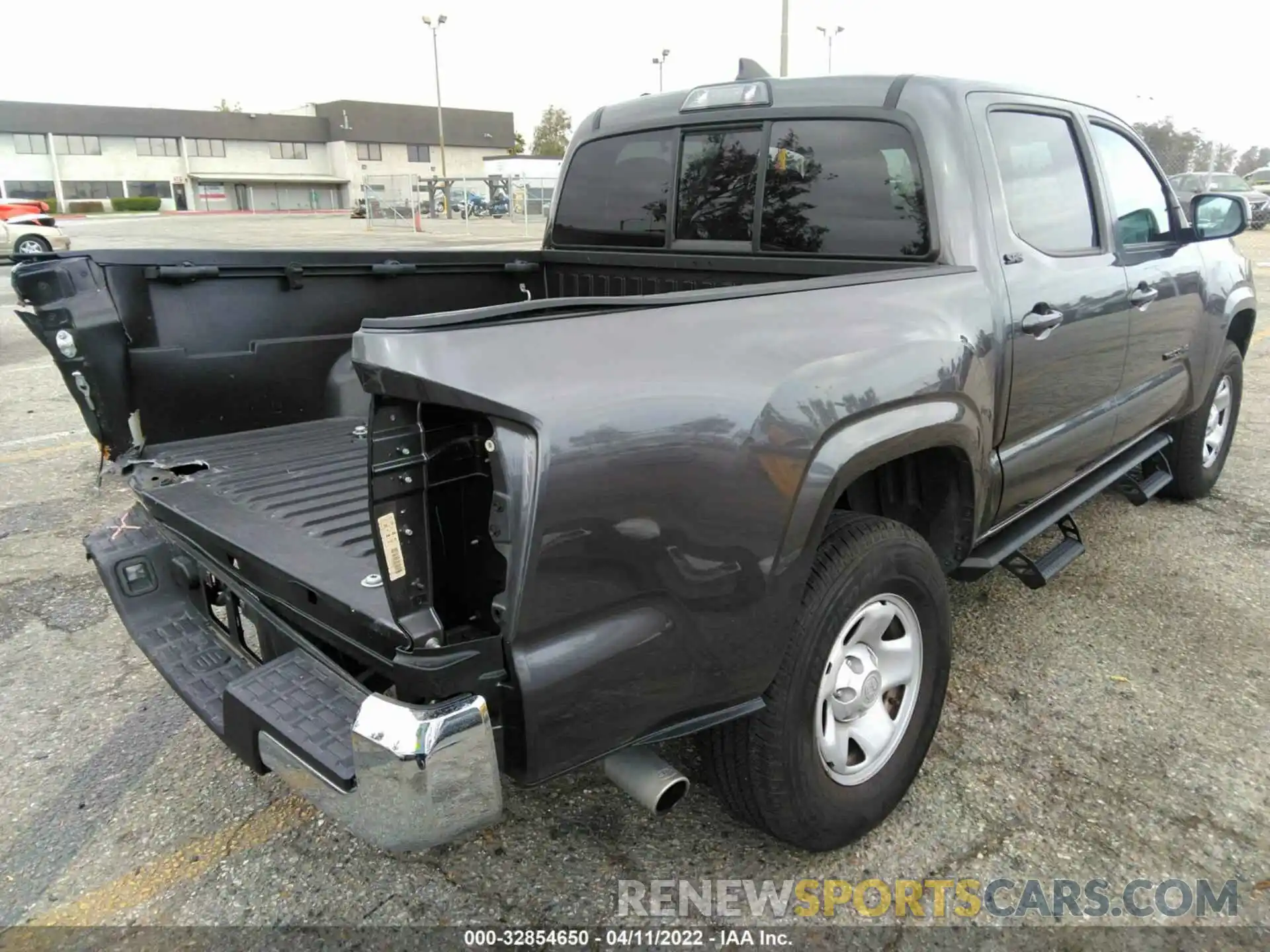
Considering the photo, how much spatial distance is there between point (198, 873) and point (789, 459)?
1.89 m

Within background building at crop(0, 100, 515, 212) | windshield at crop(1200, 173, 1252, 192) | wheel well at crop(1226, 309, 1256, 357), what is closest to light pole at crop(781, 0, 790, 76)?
wheel well at crop(1226, 309, 1256, 357)

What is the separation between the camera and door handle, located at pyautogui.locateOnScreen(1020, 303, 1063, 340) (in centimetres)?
283

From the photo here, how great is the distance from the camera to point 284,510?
257cm

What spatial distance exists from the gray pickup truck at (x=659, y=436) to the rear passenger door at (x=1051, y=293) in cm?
2

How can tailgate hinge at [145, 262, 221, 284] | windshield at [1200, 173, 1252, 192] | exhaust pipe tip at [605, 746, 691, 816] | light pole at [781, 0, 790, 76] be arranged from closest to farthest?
exhaust pipe tip at [605, 746, 691, 816]
tailgate hinge at [145, 262, 221, 284]
light pole at [781, 0, 790, 76]
windshield at [1200, 173, 1252, 192]

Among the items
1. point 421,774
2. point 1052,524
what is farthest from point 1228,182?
point 421,774

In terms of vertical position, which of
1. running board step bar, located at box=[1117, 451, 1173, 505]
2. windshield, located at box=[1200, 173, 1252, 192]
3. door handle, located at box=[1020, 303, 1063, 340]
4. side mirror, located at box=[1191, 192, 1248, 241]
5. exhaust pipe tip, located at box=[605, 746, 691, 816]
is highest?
windshield, located at box=[1200, 173, 1252, 192]

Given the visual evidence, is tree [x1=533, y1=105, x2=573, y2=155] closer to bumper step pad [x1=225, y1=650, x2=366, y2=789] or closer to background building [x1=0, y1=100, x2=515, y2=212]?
background building [x1=0, y1=100, x2=515, y2=212]

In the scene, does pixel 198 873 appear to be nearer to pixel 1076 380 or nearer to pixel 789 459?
pixel 789 459

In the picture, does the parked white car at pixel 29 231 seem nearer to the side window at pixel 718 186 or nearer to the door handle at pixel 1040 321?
the side window at pixel 718 186

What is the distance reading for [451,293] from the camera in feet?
13.3

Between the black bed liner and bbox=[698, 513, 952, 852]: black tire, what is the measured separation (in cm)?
90

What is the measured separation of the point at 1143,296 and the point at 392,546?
3.12 m

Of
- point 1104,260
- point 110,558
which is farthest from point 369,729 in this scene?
point 1104,260
